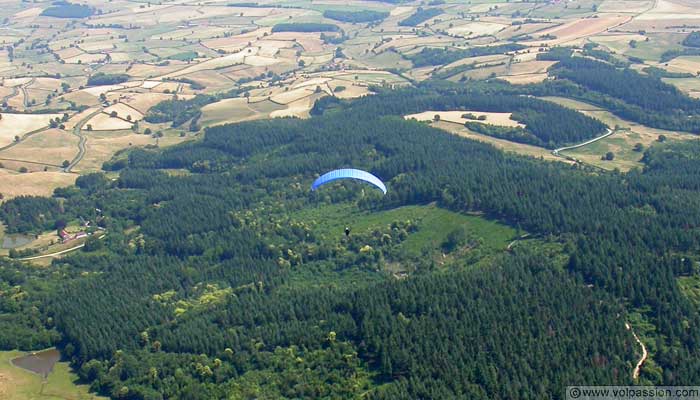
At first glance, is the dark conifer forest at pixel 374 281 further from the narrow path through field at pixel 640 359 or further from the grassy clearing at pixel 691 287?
the grassy clearing at pixel 691 287

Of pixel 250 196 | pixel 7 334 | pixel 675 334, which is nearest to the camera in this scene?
pixel 675 334

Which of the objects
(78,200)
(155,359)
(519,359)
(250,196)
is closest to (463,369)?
(519,359)

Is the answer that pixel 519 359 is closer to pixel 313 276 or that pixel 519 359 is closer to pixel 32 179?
pixel 313 276

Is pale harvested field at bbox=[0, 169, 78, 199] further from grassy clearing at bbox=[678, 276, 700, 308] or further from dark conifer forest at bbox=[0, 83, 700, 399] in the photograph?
grassy clearing at bbox=[678, 276, 700, 308]

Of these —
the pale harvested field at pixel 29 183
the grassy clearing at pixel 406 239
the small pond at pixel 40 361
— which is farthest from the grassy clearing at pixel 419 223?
the pale harvested field at pixel 29 183

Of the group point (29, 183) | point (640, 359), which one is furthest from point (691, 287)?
point (29, 183)
